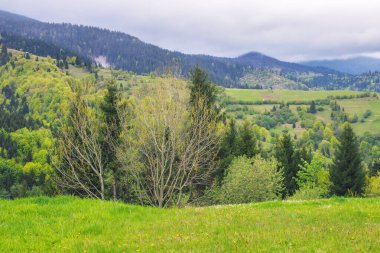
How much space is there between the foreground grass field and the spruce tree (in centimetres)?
5027

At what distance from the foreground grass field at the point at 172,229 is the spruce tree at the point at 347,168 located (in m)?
50.3

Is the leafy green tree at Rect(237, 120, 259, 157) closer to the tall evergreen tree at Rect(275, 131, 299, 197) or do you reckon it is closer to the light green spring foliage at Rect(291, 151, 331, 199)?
the light green spring foliage at Rect(291, 151, 331, 199)

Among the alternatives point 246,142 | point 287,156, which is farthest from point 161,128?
point 287,156

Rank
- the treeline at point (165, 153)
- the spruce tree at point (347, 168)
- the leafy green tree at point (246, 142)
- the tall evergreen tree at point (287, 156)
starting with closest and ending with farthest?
the treeline at point (165, 153)
the leafy green tree at point (246, 142)
the spruce tree at point (347, 168)
the tall evergreen tree at point (287, 156)

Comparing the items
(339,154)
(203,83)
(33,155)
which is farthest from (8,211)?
(33,155)

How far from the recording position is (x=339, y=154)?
6206 centimetres

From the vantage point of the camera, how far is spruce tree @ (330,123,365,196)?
60.5 m

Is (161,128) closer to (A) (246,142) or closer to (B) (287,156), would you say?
(A) (246,142)

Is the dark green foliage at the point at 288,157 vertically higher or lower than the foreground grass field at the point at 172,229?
lower

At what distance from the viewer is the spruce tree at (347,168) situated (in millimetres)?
60500

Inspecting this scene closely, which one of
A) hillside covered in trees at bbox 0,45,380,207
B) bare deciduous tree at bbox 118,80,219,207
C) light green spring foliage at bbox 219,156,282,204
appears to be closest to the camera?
bare deciduous tree at bbox 118,80,219,207

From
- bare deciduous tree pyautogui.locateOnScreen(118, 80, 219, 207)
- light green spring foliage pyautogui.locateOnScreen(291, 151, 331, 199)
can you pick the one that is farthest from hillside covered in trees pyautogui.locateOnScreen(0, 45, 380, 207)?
light green spring foliage pyautogui.locateOnScreen(291, 151, 331, 199)

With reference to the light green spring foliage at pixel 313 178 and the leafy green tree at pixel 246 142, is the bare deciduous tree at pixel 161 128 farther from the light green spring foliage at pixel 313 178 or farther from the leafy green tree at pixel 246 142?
the light green spring foliage at pixel 313 178

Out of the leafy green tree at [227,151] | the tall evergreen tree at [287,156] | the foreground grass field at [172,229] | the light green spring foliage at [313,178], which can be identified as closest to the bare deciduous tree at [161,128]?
the leafy green tree at [227,151]
